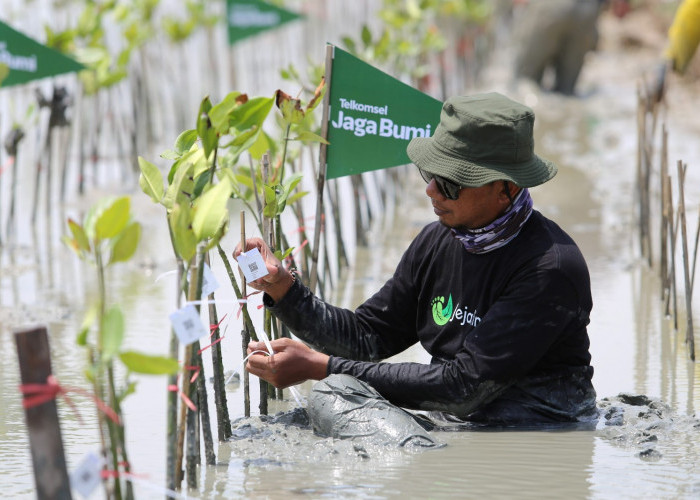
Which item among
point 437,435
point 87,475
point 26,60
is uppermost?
point 26,60

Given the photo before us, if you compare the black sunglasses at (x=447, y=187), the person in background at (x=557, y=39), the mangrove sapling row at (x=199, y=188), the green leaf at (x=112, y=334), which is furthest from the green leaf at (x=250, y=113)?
the person in background at (x=557, y=39)

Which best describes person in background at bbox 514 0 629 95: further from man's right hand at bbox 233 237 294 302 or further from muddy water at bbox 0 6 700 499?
man's right hand at bbox 233 237 294 302

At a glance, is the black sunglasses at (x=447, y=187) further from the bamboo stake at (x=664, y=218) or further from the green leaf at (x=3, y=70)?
the green leaf at (x=3, y=70)

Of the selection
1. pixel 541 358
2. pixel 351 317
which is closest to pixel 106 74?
pixel 351 317

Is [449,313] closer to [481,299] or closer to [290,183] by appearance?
[481,299]

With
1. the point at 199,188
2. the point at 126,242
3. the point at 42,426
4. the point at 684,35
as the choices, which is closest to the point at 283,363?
the point at 199,188

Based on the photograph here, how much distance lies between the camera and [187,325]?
72.4 inches

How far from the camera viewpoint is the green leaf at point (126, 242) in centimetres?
177

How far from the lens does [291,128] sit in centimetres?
272

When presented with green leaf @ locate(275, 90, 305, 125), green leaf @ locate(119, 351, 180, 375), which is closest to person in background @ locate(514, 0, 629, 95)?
green leaf @ locate(275, 90, 305, 125)

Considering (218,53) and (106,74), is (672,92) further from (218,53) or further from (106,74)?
(106,74)

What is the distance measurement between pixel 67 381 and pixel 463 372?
4.42 feet

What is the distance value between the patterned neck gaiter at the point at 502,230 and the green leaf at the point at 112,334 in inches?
39.9

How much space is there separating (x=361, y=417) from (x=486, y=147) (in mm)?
680
